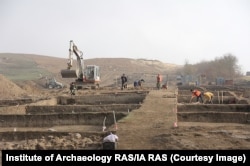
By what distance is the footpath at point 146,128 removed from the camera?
7758mm

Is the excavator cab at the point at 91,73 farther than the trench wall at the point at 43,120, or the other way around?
the excavator cab at the point at 91,73

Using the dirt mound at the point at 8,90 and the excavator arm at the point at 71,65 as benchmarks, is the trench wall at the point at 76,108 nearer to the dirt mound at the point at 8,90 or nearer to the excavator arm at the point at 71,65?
the excavator arm at the point at 71,65

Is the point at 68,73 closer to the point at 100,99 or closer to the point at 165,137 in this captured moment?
the point at 100,99

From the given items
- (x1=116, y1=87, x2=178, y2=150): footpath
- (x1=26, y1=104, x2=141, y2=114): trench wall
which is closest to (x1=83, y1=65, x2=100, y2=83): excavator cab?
(x1=26, y1=104, x2=141, y2=114): trench wall

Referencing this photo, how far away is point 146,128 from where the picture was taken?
380 inches

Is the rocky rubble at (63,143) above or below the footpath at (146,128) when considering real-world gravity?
below

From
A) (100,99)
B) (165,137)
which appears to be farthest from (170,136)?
(100,99)

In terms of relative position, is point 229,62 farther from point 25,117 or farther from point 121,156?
point 121,156

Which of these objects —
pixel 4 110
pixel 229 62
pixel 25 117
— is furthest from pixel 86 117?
pixel 229 62

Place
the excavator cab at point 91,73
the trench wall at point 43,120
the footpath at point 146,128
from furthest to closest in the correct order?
the excavator cab at point 91,73 → the trench wall at point 43,120 → the footpath at point 146,128

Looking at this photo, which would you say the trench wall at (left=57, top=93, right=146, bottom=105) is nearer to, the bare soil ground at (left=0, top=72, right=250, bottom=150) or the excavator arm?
the excavator arm

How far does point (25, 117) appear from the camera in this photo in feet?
44.5

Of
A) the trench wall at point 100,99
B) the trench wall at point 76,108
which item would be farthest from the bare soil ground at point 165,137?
the trench wall at point 100,99

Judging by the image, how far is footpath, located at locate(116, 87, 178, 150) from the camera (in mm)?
7758
